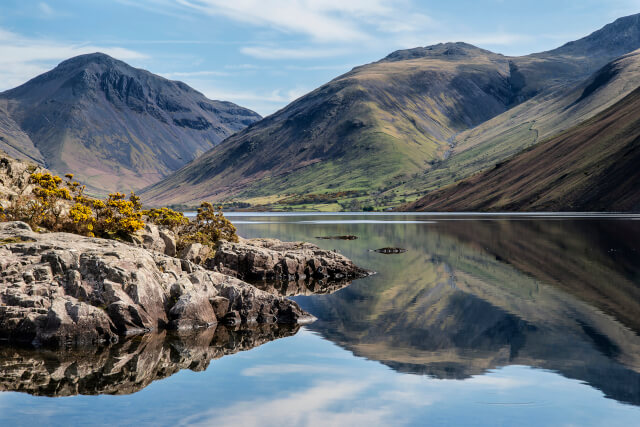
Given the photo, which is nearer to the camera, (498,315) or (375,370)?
(375,370)

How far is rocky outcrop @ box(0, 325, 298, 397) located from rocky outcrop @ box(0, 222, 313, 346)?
48.5 inches

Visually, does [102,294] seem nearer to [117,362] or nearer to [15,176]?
[117,362]

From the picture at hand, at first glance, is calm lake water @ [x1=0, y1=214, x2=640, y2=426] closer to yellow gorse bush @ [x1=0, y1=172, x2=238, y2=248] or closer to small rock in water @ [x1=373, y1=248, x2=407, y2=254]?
yellow gorse bush @ [x1=0, y1=172, x2=238, y2=248]

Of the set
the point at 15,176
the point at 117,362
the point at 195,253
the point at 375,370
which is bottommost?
the point at 375,370

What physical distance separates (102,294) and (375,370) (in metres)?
14.3

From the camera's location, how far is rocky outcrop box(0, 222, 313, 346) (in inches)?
1121

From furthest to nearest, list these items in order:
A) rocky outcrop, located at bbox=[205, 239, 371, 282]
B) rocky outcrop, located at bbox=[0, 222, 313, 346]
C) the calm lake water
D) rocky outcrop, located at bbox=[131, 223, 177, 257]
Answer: rocky outcrop, located at bbox=[205, 239, 371, 282]
rocky outcrop, located at bbox=[131, 223, 177, 257]
rocky outcrop, located at bbox=[0, 222, 313, 346]
the calm lake water

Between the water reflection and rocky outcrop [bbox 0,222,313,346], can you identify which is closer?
the water reflection

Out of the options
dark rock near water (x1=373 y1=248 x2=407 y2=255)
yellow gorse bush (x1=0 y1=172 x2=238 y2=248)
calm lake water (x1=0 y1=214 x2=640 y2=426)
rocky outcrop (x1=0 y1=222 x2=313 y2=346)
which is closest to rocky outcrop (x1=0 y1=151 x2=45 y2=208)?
yellow gorse bush (x1=0 y1=172 x2=238 y2=248)

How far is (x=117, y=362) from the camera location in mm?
25750

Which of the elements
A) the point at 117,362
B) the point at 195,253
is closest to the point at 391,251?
the point at 195,253

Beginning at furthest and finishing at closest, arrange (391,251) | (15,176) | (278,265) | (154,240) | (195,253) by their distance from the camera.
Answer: (391,251) → (278,265) → (195,253) → (154,240) → (15,176)

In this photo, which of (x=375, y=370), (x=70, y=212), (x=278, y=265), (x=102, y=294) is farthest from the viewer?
(x=278, y=265)

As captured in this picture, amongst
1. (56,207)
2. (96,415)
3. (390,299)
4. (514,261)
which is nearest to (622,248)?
(514,261)
